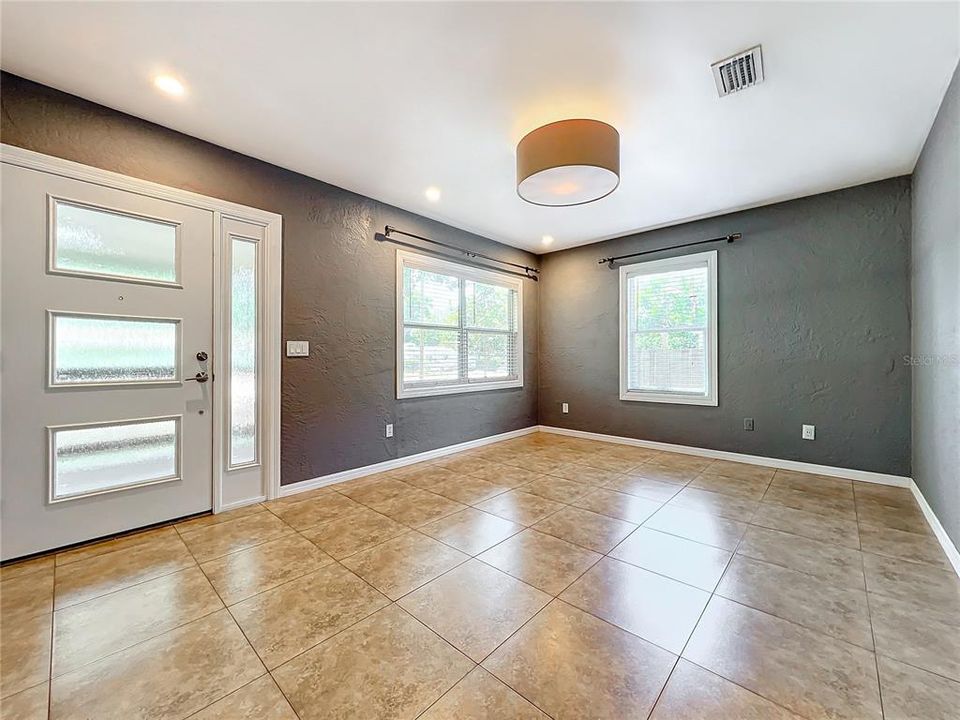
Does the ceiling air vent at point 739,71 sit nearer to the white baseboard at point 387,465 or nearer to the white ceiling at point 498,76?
the white ceiling at point 498,76

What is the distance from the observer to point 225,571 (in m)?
2.07

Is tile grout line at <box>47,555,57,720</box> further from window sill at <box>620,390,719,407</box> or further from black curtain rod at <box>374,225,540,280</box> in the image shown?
window sill at <box>620,390,719,407</box>

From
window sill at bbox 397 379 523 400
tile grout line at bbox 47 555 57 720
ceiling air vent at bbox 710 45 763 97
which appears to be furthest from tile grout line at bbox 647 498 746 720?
window sill at bbox 397 379 523 400

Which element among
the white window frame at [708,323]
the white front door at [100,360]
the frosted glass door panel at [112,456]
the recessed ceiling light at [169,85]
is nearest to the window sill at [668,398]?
the white window frame at [708,323]

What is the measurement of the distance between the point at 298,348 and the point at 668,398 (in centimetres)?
397

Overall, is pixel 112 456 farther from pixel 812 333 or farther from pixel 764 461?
pixel 812 333

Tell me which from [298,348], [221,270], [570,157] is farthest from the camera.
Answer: [298,348]

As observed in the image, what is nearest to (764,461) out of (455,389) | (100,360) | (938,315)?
(938,315)

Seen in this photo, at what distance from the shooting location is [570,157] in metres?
2.37

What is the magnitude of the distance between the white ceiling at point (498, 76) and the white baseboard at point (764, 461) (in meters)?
2.59

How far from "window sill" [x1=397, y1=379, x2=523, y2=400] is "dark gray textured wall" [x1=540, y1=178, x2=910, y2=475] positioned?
1.53 meters

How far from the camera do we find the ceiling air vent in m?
1.99

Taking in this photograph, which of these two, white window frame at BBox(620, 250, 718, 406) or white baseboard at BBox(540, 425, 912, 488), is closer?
white baseboard at BBox(540, 425, 912, 488)

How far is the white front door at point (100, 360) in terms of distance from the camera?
2.15 meters
